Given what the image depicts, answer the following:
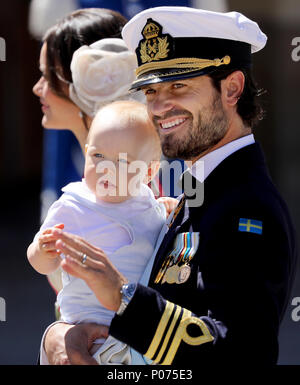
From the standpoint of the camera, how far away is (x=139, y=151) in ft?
7.32

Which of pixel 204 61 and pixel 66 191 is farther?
pixel 66 191

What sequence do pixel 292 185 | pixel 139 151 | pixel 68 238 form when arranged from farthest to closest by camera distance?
pixel 292 185, pixel 139 151, pixel 68 238

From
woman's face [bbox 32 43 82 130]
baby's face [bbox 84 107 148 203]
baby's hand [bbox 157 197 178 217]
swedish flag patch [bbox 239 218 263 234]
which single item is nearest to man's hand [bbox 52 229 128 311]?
swedish flag patch [bbox 239 218 263 234]

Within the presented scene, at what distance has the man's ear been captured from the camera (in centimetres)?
214

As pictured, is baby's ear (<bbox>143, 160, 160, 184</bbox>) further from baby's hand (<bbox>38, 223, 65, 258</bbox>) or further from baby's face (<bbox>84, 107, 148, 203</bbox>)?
baby's hand (<bbox>38, 223, 65, 258</bbox>)

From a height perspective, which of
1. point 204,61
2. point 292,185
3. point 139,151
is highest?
point 204,61

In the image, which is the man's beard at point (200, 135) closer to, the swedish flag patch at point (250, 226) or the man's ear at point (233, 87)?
the man's ear at point (233, 87)

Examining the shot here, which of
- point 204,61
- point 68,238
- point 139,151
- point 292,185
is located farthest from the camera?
point 292,185

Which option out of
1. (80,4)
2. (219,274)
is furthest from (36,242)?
(80,4)

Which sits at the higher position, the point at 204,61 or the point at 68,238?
the point at 204,61

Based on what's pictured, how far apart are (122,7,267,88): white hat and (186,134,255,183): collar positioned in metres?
0.22

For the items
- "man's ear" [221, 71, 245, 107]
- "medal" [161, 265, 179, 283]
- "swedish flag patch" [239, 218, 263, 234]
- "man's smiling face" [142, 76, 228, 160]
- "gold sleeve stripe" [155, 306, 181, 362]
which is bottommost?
"gold sleeve stripe" [155, 306, 181, 362]

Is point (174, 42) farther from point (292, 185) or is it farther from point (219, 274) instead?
point (292, 185)

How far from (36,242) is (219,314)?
0.60m
